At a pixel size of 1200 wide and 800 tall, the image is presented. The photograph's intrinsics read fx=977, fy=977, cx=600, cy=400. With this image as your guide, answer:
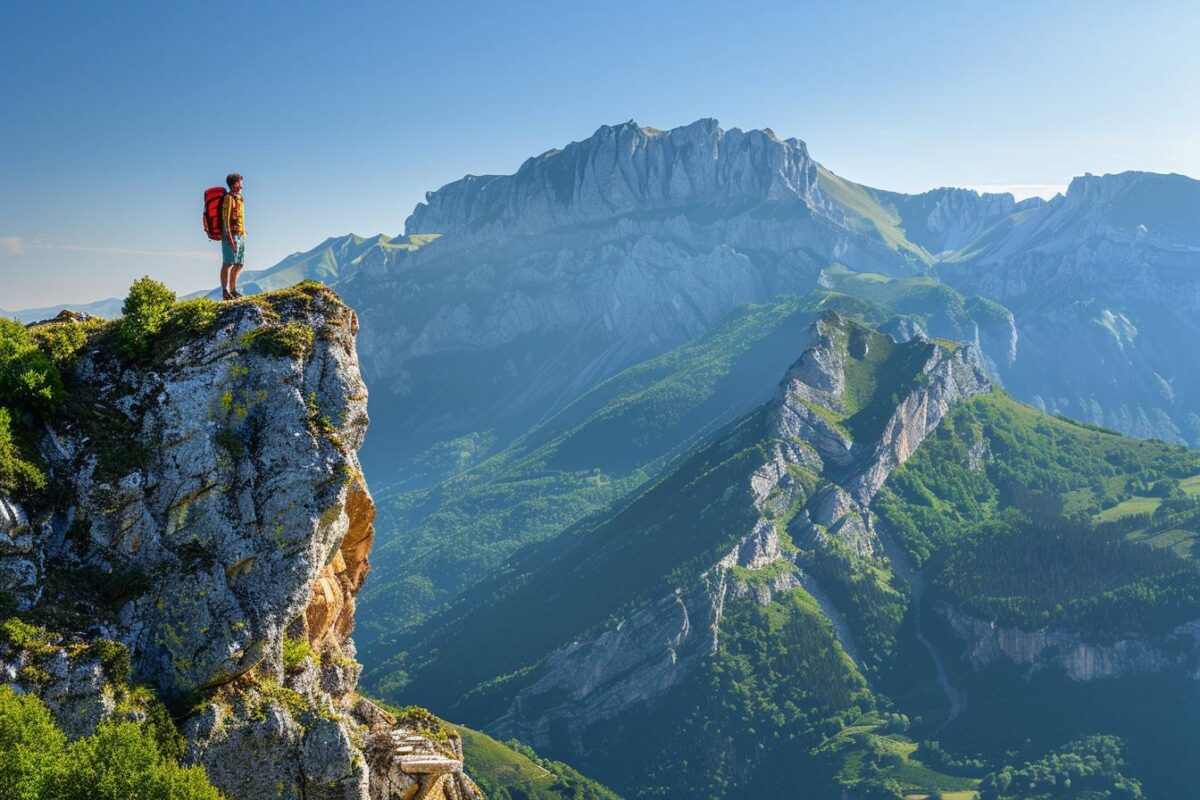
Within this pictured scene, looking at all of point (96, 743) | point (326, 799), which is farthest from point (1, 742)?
point (326, 799)

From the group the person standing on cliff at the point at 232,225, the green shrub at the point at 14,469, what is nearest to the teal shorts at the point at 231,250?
the person standing on cliff at the point at 232,225

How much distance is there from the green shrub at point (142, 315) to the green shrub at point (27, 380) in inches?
141

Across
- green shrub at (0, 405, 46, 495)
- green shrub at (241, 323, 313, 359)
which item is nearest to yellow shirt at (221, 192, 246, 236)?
green shrub at (241, 323, 313, 359)

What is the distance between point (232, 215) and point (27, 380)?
13.7 meters

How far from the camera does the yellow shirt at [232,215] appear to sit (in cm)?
5222

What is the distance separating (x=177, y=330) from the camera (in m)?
48.4

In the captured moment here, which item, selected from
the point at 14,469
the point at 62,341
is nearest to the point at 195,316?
the point at 62,341

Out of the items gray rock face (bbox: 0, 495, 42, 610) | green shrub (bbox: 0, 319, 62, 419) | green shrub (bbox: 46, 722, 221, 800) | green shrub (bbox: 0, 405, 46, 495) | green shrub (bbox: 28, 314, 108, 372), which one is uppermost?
green shrub (bbox: 28, 314, 108, 372)

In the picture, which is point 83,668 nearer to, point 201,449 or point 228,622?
point 228,622

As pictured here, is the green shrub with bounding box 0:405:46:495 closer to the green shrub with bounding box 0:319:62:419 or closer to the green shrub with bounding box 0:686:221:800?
the green shrub with bounding box 0:319:62:419

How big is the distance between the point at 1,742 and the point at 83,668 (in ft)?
13.8

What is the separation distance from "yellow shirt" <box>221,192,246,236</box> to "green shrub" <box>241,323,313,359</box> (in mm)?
7820

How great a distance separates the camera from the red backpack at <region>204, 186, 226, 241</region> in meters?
52.4

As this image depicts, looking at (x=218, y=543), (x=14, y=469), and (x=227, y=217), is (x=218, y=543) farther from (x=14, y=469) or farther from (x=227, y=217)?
(x=227, y=217)
